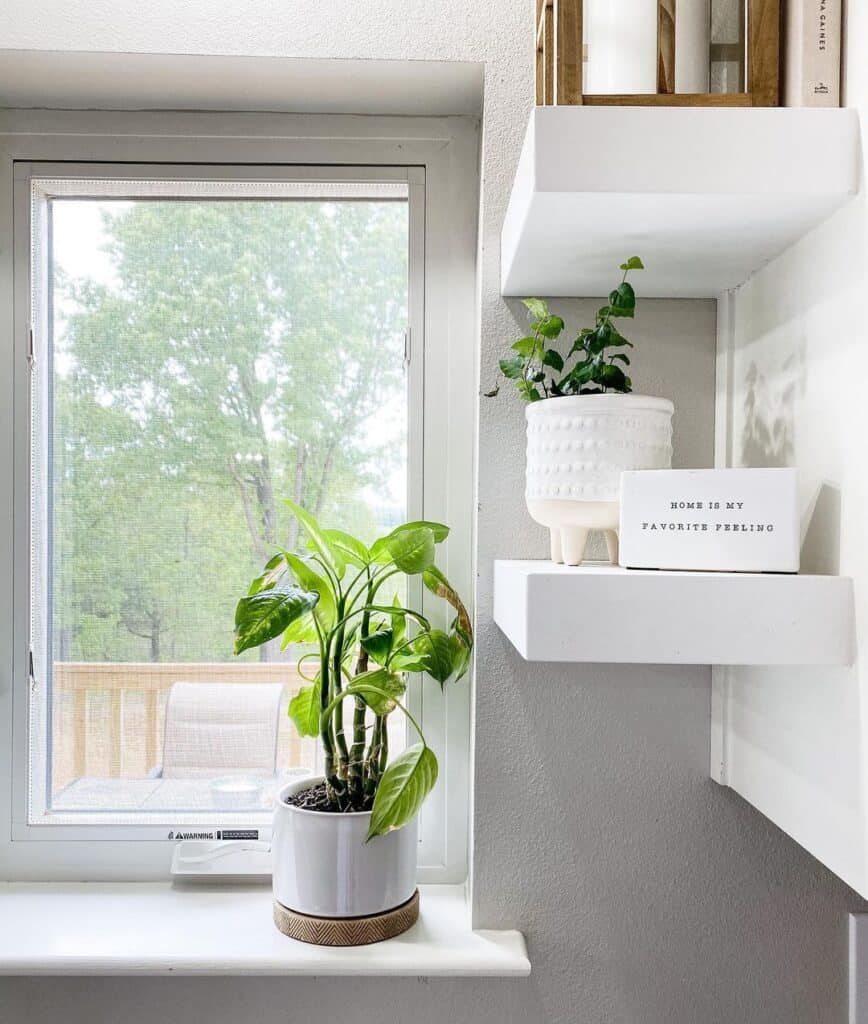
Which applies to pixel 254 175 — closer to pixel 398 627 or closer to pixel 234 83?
pixel 234 83

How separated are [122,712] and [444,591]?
49cm

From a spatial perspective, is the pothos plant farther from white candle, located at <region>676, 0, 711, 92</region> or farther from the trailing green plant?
white candle, located at <region>676, 0, 711, 92</region>

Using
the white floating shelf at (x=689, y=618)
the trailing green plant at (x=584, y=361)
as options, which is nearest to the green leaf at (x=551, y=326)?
the trailing green plant at (x=584, y=361)

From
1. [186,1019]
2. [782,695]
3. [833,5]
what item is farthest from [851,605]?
[186,1019]

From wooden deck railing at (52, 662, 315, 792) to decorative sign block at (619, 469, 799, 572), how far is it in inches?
25.3

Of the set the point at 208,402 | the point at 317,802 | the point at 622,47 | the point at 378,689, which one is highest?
the point at 622,47

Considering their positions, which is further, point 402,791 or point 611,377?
point 402,791

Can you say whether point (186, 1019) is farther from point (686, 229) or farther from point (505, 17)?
point (505, 17)

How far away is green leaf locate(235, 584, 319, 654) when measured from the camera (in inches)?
39.2

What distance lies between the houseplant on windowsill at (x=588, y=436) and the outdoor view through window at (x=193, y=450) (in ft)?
1.24

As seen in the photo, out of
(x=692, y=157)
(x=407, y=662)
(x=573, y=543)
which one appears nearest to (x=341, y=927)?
(x=407, y=662)

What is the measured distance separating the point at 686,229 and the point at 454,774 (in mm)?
761

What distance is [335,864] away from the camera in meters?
1.05

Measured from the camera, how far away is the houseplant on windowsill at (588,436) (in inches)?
33.5
